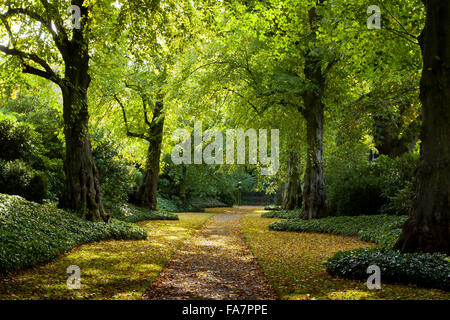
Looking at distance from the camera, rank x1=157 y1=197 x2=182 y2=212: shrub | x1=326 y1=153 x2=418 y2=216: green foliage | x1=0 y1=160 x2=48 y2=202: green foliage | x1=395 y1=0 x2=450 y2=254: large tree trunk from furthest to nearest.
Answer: x1=157 y1=197 x2=182 y2=212: shrub < x1=326 y1=153 x2=418 y2=216: green foliage < x1=0 y1=160 x2=48 y2=202: green foliage < x1=395 y1=0 x2=450 y2=254: large tree trunk

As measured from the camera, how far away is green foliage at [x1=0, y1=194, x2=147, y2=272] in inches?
268

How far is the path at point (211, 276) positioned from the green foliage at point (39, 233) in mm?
2587

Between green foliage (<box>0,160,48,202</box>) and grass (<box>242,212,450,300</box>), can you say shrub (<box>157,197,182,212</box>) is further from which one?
grass (<box>242,212,450,300</box>)

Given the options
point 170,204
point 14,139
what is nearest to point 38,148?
point 14,139

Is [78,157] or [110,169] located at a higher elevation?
[78,157]

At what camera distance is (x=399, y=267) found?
20.1 ft

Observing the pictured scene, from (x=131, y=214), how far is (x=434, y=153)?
15.0 m

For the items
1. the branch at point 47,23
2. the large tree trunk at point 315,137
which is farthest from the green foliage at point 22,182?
the large tree trunk at point 315,137

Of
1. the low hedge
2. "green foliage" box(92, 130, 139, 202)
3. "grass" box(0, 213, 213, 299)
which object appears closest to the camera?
"grass" box(0, 213, 213, 299)

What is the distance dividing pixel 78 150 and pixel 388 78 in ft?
37.3

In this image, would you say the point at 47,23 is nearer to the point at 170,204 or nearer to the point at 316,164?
the point at 316,164

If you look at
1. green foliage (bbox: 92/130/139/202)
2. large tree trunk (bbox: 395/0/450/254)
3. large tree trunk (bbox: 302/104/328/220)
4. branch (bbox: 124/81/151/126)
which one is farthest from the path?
branch (bbox: 124/81/151/126)

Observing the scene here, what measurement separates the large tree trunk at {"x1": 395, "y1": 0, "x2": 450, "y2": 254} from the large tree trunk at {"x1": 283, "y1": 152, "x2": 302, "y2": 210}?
56.6 ft

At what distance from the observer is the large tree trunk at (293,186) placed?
974 inches
